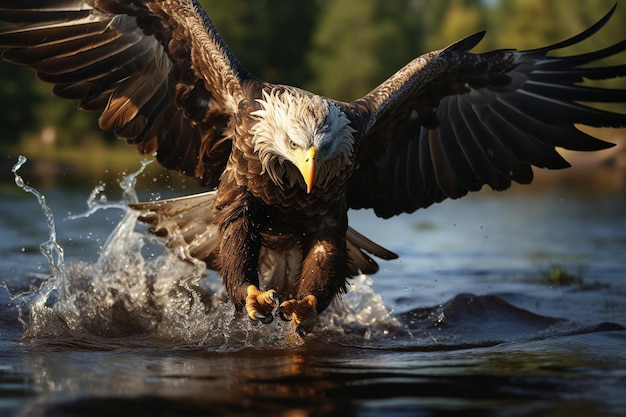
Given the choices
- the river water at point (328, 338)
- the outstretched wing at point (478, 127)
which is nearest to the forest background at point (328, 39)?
Answer: the river water at point (328, 338)

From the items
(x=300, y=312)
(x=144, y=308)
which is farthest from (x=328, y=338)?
(x=144, y=308)

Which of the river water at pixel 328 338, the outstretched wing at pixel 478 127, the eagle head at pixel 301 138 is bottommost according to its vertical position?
Answer: the river water at pixel 328 338

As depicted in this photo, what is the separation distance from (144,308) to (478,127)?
2.41 m

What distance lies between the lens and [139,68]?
613 centimetres

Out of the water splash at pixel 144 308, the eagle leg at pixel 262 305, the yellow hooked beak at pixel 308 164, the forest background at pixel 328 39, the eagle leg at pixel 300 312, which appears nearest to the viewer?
the yellow hooked beak at pixel 308 164

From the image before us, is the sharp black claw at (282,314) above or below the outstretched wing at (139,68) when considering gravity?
below

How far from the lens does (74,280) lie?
6586mm

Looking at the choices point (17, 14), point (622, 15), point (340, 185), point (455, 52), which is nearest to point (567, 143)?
point (455, 52)

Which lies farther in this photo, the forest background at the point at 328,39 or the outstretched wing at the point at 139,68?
the forest background at the point at 328,39

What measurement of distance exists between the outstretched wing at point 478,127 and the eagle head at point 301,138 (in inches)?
33.5

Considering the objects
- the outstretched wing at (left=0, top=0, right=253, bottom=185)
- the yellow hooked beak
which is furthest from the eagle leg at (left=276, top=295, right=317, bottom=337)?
the outstretched wing at (left=0, top=0, right=253, bottom=185)

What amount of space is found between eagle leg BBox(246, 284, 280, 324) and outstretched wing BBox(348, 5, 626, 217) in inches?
51.3

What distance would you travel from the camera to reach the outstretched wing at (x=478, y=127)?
6309 mm

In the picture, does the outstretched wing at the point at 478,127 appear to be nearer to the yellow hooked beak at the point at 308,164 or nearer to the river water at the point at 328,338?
the river water at the point at 328,338
